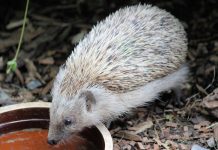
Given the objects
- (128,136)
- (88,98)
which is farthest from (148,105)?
(88,98)

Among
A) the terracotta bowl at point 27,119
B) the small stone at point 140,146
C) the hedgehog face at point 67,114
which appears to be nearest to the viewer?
the hedgehog face at point 67,114

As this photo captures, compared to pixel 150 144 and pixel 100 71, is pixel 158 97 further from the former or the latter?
pixel 100 71

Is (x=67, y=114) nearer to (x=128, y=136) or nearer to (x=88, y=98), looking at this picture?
(x=88, y=98)

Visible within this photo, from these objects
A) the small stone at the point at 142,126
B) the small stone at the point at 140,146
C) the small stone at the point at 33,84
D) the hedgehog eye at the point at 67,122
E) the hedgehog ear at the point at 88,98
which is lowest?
the small stone at the point at 140,146

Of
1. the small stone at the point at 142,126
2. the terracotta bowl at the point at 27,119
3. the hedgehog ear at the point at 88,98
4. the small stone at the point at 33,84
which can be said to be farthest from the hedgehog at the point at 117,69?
the small stone at the point at 33,84

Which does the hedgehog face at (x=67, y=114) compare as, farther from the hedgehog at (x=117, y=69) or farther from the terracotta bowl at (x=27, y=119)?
the terracotta bowl at (x=27, y=119)

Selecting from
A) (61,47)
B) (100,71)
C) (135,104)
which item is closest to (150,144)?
(135,104)
